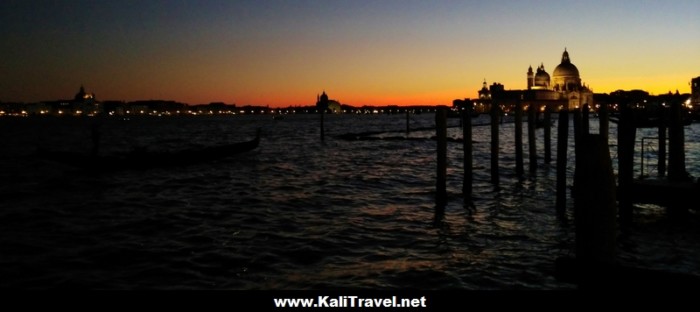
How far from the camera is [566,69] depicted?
150750 millimetres

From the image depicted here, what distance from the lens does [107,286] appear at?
22.6 feet

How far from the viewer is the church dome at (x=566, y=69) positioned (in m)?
150

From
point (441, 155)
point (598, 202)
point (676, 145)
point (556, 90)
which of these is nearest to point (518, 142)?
point (676, 145)

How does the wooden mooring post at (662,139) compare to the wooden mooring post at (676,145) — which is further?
the wooden mooring post at (662,139)

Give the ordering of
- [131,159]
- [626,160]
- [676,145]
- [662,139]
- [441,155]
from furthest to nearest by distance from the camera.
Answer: [131,159], [662,139], [441,155], [676,145], [626,160]

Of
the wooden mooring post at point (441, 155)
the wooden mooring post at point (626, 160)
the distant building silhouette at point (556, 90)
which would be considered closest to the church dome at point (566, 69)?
the distant building silhouette at point (556, 90)

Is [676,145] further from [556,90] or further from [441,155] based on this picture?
[556,90]

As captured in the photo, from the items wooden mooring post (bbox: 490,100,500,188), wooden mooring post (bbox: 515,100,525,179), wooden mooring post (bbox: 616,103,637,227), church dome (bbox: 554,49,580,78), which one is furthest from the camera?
church dome (bbox: 554,49,580,78)

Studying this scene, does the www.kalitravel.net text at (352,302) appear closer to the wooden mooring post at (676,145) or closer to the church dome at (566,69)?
the wooden mooring post at (676,145)

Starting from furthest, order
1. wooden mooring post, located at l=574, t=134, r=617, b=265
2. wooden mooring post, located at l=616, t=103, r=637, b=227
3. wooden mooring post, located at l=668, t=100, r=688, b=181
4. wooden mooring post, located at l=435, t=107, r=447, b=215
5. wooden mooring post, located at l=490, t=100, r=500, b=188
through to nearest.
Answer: wooden mooring post, located at l=490, t=100, r=500, b=188 < wooden mooring post, located at l=435, t=107, r=447, b=215 < wooden mooring post, located at l=668, t=100, r=688, b=181 < wooden mooring post, located at l=616, t=103, r=637, b=227 < wooden mooring post, located at l=574, t=134, r=617, b=265

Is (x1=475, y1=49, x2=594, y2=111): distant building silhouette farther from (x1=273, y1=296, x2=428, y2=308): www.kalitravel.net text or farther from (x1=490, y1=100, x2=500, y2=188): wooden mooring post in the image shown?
(x1=273, y1=296, x2=428, y2=308): www.kalitravel.net text

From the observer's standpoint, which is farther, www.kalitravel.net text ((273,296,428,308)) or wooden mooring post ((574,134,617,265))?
wooden mooring post ((574,134,617,265))

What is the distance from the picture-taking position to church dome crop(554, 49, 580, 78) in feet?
493

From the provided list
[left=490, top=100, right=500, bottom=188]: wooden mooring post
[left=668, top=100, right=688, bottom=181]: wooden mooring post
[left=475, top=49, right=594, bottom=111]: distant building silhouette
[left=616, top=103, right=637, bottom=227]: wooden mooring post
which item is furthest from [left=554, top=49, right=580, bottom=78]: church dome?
[left=616, top=103, right=637, bottom=227]: wooden mooring post
